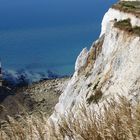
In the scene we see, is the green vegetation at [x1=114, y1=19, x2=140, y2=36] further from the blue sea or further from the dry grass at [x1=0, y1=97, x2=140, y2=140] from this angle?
the blue sea

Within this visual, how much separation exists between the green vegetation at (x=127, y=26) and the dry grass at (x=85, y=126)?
2560 centimetres

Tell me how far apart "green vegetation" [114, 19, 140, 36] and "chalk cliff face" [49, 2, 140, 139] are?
0.22 metres

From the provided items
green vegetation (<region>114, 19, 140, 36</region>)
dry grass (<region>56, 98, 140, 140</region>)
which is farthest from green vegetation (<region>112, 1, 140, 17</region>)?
dry grass (<region>56, 98, 140, 140</region>)

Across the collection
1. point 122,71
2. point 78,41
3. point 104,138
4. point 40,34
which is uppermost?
point 40,34

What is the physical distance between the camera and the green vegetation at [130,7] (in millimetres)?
40766

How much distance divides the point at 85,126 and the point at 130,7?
33704mm

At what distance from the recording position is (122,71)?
112ft

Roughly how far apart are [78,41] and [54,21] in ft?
140

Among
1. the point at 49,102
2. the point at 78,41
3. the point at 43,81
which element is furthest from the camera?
the point at 78,41

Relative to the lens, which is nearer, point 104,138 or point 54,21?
point 104,138

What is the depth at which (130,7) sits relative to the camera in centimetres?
4284

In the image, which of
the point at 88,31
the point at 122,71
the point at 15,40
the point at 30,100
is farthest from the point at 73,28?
the point at 122,71

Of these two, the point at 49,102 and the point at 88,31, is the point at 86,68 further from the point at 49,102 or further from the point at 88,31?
the point at 88,31

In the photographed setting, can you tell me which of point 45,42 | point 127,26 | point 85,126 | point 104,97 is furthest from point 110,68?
point 45,42
